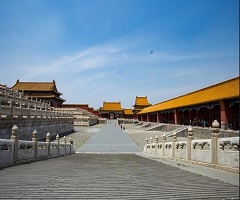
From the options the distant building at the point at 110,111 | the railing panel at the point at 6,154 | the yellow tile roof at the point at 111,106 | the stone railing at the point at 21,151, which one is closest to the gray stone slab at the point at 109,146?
the stone railing at the point at 21,151

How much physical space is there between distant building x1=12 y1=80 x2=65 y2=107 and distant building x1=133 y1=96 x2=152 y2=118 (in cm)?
3161

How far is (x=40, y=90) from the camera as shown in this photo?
6081cm

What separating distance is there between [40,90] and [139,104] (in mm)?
37456

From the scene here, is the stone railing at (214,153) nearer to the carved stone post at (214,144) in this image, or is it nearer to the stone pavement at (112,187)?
the carved stone post at (214,144)

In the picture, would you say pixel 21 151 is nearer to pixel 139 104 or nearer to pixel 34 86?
pixel 34 86

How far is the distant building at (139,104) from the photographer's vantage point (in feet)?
283

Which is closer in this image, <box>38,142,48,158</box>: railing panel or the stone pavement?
the stone pavement

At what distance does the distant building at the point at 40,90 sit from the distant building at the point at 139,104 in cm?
3161

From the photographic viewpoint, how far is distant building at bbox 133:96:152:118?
86.3m

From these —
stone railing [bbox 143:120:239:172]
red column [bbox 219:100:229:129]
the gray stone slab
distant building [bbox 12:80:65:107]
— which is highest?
distant building [bbox 12:80:65:107]

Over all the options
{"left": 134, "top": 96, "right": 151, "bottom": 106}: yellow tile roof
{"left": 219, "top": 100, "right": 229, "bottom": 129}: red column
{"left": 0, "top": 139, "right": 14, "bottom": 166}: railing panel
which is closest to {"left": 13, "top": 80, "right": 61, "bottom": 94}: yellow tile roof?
{"left": 134, "top": 96, "right": 151, "bottom": 106}: yellow tile roof

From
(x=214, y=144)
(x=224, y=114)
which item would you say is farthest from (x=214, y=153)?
(x=224, y=114)

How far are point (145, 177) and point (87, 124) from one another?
4702cm

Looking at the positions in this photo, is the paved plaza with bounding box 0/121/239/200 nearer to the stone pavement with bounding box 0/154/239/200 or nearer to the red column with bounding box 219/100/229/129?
the stone pavement with bounding box 0/154/239/200
